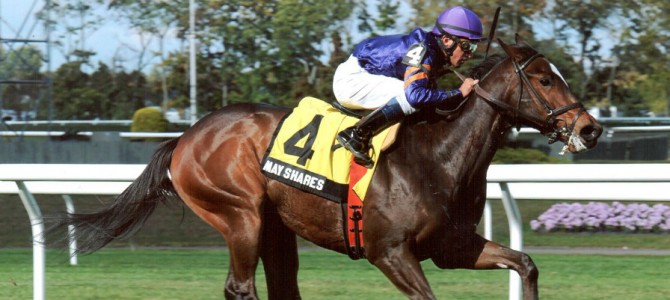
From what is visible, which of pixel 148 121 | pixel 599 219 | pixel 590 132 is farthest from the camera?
pixel 148 121

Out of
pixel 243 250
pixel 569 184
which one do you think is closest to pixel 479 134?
pixel 243 250

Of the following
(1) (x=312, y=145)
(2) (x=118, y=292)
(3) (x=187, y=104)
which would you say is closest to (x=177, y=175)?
(1) (x=312, y=145)

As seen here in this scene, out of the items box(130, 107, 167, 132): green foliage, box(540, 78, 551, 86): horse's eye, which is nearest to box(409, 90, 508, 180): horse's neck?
box(540, 78, 551, 86): horse's eye

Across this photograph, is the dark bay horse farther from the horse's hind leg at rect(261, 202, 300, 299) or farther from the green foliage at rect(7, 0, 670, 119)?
the green foliage at rect(7, 0, 670, 119)

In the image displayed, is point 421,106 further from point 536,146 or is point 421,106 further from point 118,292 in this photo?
point 536,146

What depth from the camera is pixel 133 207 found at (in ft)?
16.8

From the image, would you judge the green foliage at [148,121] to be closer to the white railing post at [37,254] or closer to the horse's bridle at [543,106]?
the white railing post at [37,254]

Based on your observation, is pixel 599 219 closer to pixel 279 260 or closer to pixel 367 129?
pixel 279 260

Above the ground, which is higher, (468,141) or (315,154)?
(468,141)

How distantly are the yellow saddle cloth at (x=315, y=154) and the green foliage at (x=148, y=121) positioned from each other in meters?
15.0

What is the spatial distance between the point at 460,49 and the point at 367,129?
1.59 feet

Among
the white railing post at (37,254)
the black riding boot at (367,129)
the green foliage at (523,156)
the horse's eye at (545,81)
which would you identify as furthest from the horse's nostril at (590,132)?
the green foliage at (523,156)

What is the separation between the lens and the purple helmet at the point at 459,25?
4.33 meters

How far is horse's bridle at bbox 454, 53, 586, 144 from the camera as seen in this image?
4.13m
